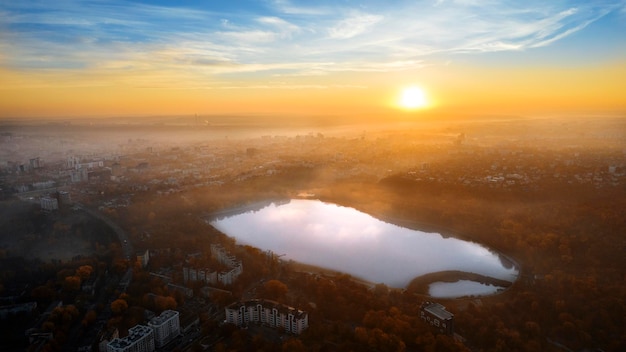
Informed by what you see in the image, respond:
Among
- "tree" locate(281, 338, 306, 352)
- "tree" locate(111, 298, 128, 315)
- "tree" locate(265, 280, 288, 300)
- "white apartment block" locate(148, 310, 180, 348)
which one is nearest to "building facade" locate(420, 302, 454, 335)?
"tree" locate(281, 338, 306, 352)

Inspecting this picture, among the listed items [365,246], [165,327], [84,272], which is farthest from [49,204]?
[365,246]

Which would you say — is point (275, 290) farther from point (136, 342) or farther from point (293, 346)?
point (136, 342)

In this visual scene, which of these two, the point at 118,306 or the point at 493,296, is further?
the point at 493,296

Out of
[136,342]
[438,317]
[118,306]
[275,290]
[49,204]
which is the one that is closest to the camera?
[136,342]

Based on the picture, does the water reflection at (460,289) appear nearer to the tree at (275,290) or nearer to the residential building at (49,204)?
the tree at (275,290)

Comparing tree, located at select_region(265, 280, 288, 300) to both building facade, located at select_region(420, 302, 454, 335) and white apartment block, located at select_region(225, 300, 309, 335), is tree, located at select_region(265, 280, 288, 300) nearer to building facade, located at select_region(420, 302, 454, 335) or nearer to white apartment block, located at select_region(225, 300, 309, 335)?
white apartment block, located at select_region(225, 300, 309, 335)

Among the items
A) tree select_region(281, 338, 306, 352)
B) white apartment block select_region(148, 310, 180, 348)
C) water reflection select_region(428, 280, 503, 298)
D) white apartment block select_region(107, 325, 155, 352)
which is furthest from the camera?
water reflection select_region(428, 280, 503, 298)

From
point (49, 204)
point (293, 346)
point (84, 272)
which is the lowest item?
point (293, 346)
